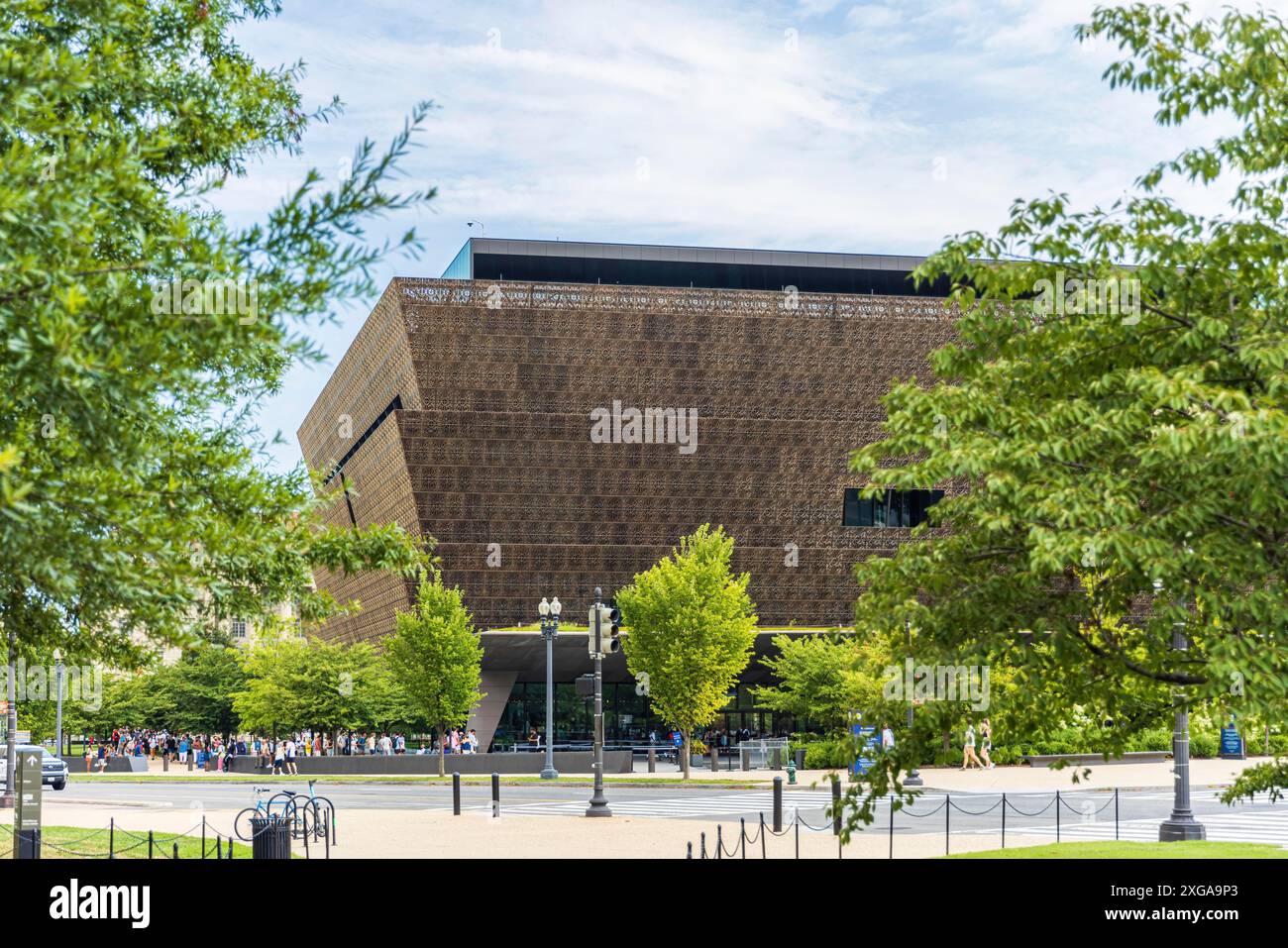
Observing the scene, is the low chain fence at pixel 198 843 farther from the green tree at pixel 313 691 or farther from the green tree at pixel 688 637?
the green tree at pixel 313 691

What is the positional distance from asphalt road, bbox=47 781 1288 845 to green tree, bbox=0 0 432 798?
1601cm

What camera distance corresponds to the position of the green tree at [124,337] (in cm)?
785

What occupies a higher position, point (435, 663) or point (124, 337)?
point (124, 337)

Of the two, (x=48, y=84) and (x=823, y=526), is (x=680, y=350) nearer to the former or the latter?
(x=823, y=526)

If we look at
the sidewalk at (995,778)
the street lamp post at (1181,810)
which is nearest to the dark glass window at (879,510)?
the sidewalk at (995,778)

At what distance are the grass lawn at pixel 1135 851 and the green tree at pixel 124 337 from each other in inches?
405

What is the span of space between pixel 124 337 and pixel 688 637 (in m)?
41.2

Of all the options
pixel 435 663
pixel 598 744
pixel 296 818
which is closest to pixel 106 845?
pixel 296 818

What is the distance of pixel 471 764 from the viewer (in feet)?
183

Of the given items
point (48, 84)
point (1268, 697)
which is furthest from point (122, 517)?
point (1268, 697)

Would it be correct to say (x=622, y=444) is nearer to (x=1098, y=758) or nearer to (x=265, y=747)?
(x=265, y=747)

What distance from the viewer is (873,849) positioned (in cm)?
2233

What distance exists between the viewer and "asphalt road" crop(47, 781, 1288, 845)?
27953 mm
